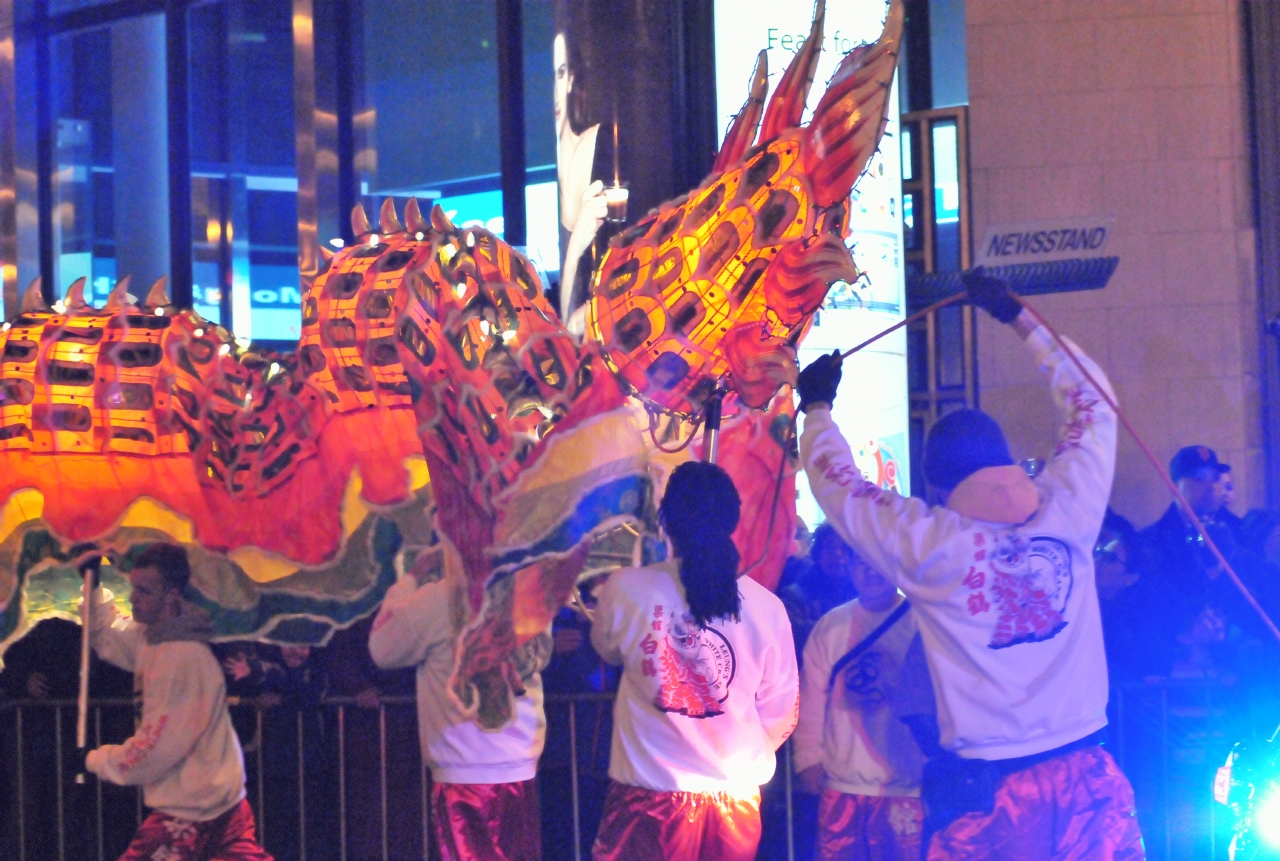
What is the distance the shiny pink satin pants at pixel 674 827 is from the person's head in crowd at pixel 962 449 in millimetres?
757

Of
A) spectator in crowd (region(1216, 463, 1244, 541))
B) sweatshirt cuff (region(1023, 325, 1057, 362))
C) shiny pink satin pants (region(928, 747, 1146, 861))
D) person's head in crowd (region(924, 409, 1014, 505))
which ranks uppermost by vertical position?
sweatshirt cuff (region(1023, 325, 1057, 362))

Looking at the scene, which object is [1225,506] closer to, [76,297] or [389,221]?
[389,221]

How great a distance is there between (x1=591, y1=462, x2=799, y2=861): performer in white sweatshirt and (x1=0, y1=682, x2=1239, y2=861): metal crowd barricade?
2.82ft

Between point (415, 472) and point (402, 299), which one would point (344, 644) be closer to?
point (415, 472)

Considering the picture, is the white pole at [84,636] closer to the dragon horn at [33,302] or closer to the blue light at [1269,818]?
the dragon horn at [33,302]

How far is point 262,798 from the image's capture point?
4543 millimetres

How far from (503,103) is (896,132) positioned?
2.15 meters

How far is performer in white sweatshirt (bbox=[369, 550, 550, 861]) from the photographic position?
346 cm

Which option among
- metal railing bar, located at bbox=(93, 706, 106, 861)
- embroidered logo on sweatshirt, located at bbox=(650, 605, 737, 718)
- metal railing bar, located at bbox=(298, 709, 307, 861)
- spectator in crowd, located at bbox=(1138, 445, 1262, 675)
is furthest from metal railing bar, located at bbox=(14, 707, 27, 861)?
spectator in crowd, located at bbox=(1138, 445, 1262, 675)

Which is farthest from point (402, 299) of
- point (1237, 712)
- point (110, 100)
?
point (110, 100)

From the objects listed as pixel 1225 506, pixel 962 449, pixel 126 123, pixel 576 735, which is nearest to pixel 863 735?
pixel 962 449

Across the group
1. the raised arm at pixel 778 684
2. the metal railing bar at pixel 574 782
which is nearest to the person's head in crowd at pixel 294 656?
the metal railing bar at pixel 574 782

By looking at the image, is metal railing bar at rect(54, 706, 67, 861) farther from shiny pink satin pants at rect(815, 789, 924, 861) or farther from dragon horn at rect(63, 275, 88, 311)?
shiny pink satin pants at rect(815, 789, 924, 861)

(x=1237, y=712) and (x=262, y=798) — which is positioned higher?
(x=1237, y=712)
